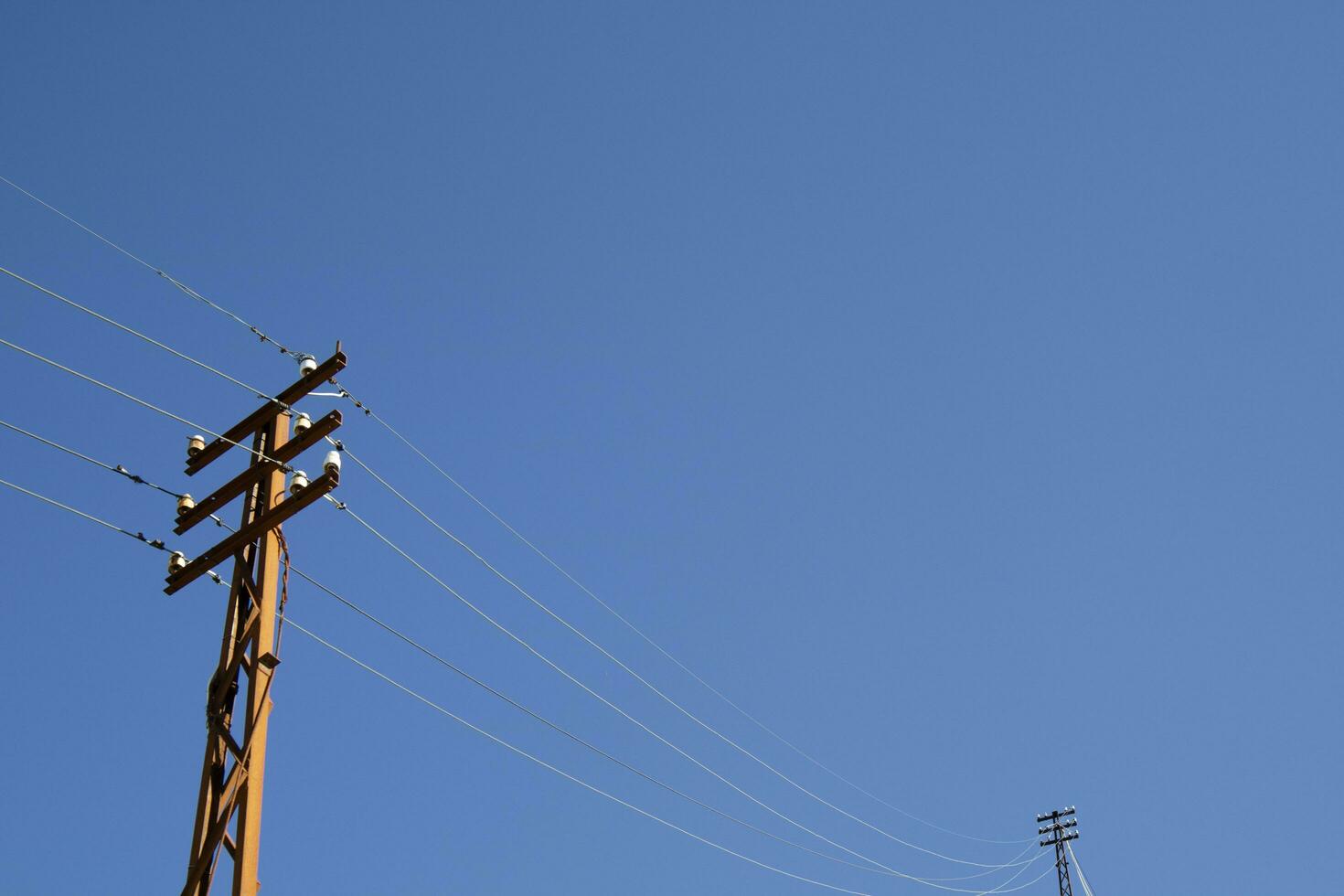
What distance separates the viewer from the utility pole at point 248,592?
1504 centimetres

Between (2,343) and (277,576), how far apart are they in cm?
349

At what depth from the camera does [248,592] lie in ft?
54.3

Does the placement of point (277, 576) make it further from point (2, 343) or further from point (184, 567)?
point (2, 343)

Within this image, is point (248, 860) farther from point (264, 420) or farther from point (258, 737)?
point (264, 420)

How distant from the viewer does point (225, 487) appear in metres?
17.3

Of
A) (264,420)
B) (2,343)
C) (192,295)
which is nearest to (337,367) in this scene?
(264,420)

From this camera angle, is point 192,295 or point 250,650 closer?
point 250,650

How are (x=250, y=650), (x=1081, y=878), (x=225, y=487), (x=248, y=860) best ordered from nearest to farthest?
(x=248, y=860)
(x=250, y=650)
(x=225, y=487)
(x=1081, y=878)

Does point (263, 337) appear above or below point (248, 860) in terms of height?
above

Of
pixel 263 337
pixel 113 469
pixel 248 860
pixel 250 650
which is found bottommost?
pixel 248 860


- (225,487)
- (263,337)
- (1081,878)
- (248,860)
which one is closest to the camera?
(248,860)

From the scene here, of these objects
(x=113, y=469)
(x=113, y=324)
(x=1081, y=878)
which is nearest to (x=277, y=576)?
(x=113, y=469)

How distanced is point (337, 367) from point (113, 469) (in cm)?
264

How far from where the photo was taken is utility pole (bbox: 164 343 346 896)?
15.0m
